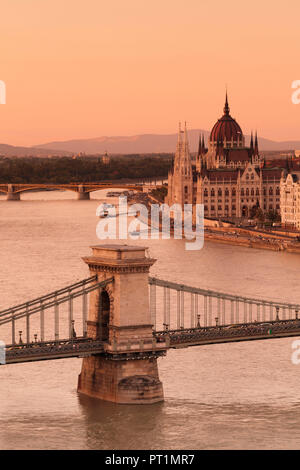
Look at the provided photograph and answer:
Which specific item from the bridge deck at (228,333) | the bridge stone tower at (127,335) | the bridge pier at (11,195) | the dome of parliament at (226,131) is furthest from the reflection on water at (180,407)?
the bridge pier at (11,195)

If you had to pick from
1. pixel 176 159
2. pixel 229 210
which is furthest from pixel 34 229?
pixel 176 159

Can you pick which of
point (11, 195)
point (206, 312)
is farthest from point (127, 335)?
point (11, 195)

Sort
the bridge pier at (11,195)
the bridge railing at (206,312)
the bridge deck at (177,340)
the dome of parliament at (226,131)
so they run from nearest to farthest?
the bridge deck at (177,340) → the bridge railing at (206,312) → the dome of parliament at (226,131) → the bridge pier at (11,195)

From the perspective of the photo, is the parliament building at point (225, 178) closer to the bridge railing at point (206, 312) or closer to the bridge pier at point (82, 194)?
the bridge pier at point (82, 194)

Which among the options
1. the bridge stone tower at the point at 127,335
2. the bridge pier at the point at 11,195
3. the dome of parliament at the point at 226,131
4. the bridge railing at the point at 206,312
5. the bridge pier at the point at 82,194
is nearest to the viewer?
the bridge stone tower at the point at 127,335

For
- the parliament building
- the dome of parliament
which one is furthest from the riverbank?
the dome of parliament

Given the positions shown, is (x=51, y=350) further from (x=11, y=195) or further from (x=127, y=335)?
(x=11, y=195)
